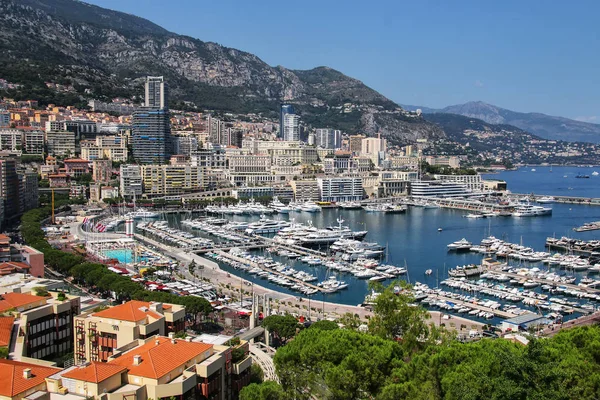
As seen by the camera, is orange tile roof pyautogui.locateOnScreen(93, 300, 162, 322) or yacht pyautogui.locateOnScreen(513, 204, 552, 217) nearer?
orange tile roof pyautogui.locateOnScreen(93, 300, 162, 322)

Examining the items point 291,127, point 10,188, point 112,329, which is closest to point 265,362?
point 112,329

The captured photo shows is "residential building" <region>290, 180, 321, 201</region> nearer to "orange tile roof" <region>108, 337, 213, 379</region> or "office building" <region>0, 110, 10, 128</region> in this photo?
"office building" <region>0, 110, 10, 128</region>

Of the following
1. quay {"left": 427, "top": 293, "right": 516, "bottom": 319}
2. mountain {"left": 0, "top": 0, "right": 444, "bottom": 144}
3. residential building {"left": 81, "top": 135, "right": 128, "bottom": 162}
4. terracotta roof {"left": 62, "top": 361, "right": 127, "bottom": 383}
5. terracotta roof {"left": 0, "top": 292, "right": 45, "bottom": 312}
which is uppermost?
mountain {"left": 0, "top": 0, "right": 444, "bottom": 144}

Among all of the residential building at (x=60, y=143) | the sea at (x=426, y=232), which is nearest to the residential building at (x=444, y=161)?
the sea at (x=426, y=232)

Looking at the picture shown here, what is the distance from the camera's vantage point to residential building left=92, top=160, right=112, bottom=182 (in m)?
47.9

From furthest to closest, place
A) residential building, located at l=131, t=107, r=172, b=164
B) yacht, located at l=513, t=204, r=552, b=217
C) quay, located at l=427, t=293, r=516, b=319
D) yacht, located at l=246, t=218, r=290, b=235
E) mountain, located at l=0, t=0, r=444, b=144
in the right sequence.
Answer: mountain, located at l=0, t=0, r=444, b=144, residential building, located at l=131, t=107, r=172, b=164, yacht, located at l=513, t=204, r=552, b=217, yacht, located at l=246, t=218, r=290, b=235, quay, located at l=427, t=293, r=516, b=319

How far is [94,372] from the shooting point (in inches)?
307

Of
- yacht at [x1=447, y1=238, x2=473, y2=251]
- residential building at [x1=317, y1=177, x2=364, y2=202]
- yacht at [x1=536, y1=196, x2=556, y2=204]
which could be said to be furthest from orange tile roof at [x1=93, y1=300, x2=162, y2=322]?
yacht at [x1=536, y1=196, x2=556, y2=204]

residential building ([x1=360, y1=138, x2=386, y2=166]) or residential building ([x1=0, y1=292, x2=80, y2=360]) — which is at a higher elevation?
residential building ([x1=360, y1=138, x2=386, y2=166])

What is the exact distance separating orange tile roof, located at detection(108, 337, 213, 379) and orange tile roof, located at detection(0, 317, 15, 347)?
3005mm

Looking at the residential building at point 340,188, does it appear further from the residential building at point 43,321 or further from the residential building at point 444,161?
the residential building at point 43,321

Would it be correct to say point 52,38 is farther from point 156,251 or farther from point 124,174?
point 156,251

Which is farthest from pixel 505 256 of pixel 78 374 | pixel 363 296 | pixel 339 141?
pixel 339 141

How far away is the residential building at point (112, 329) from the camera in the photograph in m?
10.7
